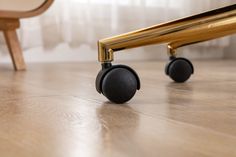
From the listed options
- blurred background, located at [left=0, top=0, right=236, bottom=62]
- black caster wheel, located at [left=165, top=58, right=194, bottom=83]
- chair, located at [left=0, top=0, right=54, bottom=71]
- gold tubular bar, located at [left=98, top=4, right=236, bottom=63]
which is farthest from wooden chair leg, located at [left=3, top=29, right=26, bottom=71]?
gold tubular bar, located at [left=98, top=4, right=236, bottom=63]

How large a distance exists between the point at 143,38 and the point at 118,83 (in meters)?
0.10

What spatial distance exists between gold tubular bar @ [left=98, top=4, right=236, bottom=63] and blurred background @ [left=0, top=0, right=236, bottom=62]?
1741 millimetres

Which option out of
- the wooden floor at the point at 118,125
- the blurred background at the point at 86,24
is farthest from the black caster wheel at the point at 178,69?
the blurred background at the point at 86,24

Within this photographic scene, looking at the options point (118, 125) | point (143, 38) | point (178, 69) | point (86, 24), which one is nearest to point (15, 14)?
point (86, 24)

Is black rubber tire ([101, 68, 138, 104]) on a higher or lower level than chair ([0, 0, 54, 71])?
lower

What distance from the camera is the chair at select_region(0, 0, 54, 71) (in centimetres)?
182

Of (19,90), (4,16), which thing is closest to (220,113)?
(19,90)

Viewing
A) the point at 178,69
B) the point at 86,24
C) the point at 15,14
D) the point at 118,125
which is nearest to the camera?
the point at 118,125

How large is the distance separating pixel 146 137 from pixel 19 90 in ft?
2.00

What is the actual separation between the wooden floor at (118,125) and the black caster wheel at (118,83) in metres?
0.02

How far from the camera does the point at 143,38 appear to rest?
2.43 feet

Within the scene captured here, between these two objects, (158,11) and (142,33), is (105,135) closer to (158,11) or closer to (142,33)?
(142,33)

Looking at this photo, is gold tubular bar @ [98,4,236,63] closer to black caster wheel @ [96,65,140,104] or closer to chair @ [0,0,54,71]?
black caster wheel @ [96,65,140,104]

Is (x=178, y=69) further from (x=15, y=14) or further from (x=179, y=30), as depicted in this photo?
(x=15, y=14)
